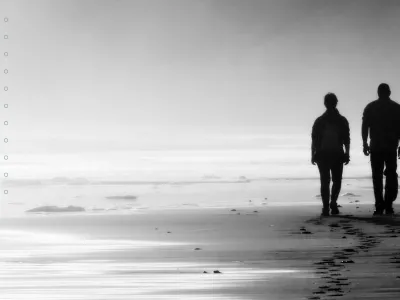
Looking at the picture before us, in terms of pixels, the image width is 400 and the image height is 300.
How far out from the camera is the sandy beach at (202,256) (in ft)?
26.1

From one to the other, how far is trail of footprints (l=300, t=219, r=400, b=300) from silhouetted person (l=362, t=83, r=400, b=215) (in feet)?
9.85

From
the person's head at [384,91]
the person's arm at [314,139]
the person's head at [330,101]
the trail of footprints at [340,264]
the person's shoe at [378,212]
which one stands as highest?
the person's head at [384,91]

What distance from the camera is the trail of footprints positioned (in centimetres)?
764

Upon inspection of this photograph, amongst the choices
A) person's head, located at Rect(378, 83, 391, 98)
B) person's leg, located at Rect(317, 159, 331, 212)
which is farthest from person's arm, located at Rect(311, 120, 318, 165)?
person's head, located at Rect(378, 83, 391, 98)

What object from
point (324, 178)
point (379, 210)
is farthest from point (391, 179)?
point (324, 178)

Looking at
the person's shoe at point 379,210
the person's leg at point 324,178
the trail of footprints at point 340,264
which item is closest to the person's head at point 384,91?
the person's leg at point 324,178

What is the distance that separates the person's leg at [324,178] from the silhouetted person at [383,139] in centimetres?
75

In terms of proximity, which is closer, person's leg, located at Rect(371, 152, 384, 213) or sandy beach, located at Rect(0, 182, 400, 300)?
sandy beach, located at Rect(0, 182, 400, 300)

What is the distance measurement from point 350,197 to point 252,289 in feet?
51.7

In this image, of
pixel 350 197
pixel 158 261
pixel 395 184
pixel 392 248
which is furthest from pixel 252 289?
pixel 350 197

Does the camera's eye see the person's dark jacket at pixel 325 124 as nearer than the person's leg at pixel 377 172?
No

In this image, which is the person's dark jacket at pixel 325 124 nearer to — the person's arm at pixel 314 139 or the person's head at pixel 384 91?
the person's arm at pixel 314 139

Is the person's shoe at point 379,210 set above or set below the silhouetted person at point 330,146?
below

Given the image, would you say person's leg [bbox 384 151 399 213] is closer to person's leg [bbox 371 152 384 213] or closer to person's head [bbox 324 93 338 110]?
person's leg [bbox 371 152 384 213]
